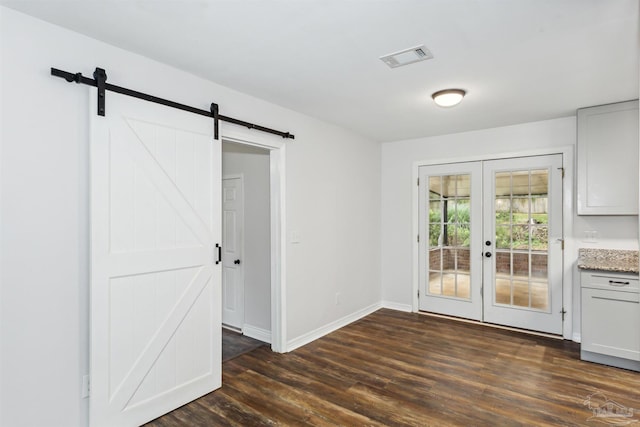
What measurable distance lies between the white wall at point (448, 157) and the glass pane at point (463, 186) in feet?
0.88

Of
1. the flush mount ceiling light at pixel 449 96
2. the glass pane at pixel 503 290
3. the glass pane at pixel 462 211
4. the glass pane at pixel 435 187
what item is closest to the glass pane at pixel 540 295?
the glass pane at pixel 503 290

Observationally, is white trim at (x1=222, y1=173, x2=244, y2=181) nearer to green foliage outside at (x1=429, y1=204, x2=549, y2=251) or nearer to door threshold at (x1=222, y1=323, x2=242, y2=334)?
door threshold at (x1=222, y1=323, x2=242, y2=334)

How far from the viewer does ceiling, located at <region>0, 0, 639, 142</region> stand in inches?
75.1

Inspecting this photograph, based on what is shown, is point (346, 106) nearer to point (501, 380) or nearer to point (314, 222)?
point (314, 222)

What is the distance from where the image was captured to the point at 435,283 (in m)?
4.94

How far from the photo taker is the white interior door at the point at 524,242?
4.09 m

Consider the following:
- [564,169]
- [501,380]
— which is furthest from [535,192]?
[501,380]

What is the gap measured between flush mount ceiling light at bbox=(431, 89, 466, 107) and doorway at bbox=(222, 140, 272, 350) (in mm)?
1869

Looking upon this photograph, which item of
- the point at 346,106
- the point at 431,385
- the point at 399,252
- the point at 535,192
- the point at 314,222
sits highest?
the point at 346,106

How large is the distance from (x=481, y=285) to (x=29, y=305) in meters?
4.57

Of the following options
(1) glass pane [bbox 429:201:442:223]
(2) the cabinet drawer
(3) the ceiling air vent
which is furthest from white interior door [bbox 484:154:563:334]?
(3) the ceiling air vent

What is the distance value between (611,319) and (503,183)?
1836mm

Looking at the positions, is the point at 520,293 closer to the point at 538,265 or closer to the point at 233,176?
the point at 538,265

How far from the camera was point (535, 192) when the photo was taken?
4.20 metres
